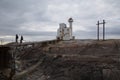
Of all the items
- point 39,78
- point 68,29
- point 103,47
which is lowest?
point 39,78

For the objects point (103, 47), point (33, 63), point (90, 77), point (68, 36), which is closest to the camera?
point (90, 77)

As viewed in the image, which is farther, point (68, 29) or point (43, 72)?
point (68, 29)

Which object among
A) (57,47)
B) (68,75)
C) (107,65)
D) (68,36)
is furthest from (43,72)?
(68,36)

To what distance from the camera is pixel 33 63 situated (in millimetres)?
18094

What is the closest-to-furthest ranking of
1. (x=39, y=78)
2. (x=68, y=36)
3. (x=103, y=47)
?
(x=39, y=78)
(x=103, y=47)
(x=68, y=36)

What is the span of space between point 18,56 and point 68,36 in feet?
19.9

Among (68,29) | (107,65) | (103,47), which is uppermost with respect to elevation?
(68,29)

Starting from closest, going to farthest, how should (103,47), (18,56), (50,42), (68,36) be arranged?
(103,47) → (18,56) → (50,42) → (68,36)

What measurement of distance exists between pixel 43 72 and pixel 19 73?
2405mm

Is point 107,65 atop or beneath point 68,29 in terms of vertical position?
beneath

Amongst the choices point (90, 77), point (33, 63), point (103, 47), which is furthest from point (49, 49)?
point (90, 77)

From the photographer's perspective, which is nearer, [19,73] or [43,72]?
[43,72]

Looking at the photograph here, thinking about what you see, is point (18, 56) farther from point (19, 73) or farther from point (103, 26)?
point (103, 26)

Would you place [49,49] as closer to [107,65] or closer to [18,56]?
[18,56]
